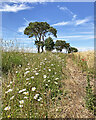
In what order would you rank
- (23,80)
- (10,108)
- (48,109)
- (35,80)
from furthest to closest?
1. (23,80)
2. (35,80)
3. (10,108)
4. (48,109)

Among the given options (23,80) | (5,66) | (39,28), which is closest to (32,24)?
(39,28)

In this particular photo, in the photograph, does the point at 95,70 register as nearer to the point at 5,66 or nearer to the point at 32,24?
the point at 5,66

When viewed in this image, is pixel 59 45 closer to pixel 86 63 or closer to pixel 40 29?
pixel 40 29

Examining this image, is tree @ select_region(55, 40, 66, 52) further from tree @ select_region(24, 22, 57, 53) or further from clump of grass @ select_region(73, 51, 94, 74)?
clump of grass @ select_region(73, 51, 94, 74)

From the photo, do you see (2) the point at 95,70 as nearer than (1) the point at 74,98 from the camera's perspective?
No

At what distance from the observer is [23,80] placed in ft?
12.4

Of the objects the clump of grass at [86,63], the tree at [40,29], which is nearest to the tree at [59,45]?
the tree at [40,29]

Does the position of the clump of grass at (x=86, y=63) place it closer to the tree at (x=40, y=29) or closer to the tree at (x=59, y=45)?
the tree at (x=40, y=29)

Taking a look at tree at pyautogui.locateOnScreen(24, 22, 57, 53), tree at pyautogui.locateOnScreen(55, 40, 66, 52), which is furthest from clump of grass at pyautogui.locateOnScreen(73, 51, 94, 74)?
tree at pyautogui.locateOnScreen(55, 40, 66, 52)

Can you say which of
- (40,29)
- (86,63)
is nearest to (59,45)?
(40,29)

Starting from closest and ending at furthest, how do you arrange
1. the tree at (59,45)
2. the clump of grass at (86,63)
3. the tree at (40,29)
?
the clump of grass at (86,63), the tree at (40,29), the tree at (59,45)

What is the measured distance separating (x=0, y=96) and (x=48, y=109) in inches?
59.1

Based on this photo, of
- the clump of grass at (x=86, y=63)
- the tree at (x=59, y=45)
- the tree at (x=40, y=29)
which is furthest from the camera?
the tree at (x=59, y=45)

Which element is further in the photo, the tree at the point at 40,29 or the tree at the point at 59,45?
the tree at the point at 59,45
